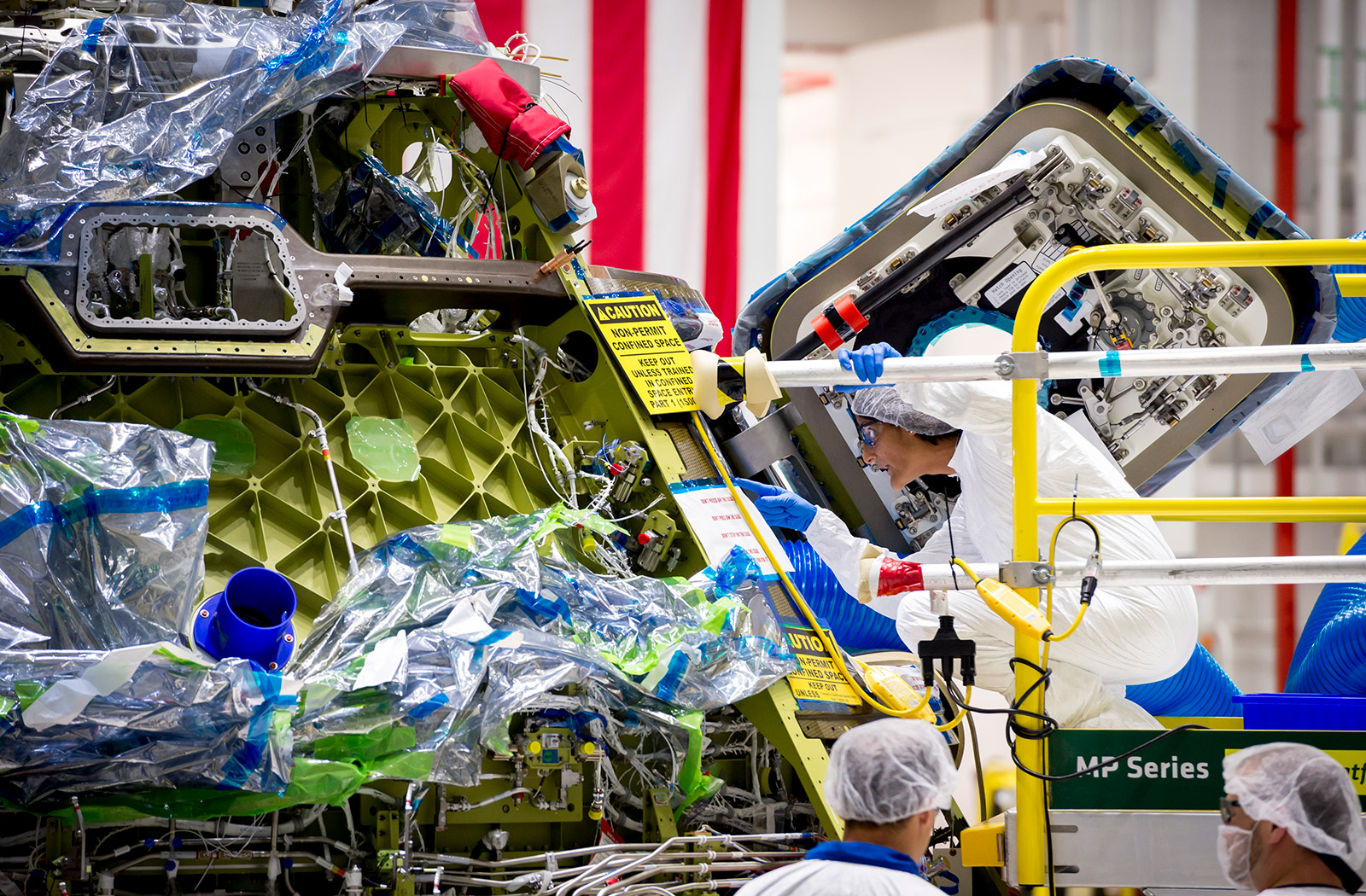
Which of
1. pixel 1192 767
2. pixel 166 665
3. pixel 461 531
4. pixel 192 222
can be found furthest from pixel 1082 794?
pixel 192 222

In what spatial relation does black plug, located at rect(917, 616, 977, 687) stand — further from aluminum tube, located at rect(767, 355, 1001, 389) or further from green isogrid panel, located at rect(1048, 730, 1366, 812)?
aluminum tube, located at rect(767, 355, 1001, 389)

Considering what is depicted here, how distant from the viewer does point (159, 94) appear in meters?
3.04

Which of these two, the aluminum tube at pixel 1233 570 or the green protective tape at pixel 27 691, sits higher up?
the aluminum tube at pixel 1233 570

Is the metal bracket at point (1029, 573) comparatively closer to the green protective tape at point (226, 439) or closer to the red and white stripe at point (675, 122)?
the green protective tape at point (226, 439)

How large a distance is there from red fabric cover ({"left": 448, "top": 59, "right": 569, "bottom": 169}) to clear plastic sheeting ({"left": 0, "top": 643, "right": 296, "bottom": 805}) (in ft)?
5.55

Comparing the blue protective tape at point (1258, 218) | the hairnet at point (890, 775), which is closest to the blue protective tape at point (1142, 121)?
the blue protective tape at point (1258, 218)

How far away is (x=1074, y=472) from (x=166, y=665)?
2032 mm

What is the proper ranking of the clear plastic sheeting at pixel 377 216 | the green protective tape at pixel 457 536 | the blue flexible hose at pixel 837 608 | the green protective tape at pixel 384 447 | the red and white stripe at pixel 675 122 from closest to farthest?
1. the green protective tape at pixel 457 536
2. the green protective tape at pixel 384 447
3. the clear plastic sheeting at pixel 377 216
4. the blue flexible hose at pixel 837 608
5. the red and white stripe at pixel 675 122

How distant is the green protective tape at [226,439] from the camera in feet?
9.91

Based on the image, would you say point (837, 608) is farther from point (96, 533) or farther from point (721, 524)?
point (96, 533)

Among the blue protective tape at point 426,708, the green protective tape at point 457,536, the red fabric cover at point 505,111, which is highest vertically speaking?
the red fabric cover at point 505,111

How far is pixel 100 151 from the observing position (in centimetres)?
294

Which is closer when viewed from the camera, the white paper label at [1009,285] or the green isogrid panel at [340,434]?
the green isogrid panel at [340,434]

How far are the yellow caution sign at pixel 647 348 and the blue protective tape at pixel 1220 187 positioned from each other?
1.58 m
